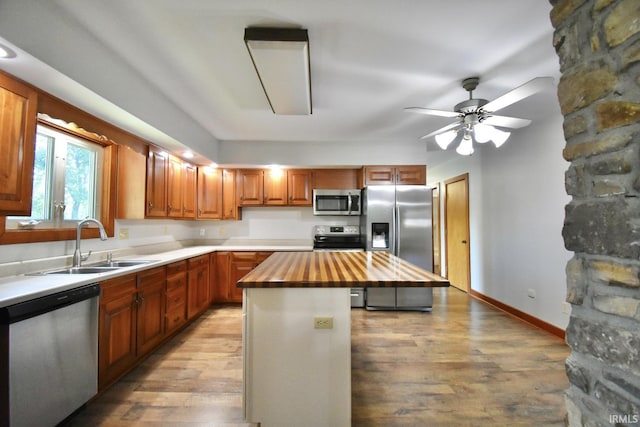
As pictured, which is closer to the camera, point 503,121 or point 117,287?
point 117,287

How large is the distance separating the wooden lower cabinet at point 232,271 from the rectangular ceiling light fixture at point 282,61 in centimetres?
221

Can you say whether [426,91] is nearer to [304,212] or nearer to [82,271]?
[304,212]

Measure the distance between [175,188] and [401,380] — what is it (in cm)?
330

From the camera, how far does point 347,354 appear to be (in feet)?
4.63

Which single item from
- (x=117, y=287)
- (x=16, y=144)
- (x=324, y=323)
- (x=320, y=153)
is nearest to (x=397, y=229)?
(x=320, y=153)

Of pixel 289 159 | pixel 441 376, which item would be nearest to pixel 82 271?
pixel 289 159

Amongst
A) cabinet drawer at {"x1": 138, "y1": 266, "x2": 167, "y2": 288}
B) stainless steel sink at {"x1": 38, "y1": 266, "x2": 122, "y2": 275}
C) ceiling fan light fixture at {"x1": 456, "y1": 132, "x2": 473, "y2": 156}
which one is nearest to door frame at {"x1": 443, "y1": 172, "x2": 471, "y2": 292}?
ceiling fan light fixture at {"x1": 456, "y1": 132, "x2": 473, "y2": 156}

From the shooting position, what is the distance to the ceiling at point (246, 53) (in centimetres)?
144

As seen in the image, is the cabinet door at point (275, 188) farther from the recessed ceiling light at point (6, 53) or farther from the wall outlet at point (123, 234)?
the recessed ceiling light at point (6, 53)

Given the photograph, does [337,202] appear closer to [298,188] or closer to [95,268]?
[298,188]

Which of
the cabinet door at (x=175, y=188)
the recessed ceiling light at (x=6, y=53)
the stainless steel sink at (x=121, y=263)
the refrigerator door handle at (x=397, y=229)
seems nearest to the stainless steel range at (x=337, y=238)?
the refrigerator door handle at (x=397, y=229)

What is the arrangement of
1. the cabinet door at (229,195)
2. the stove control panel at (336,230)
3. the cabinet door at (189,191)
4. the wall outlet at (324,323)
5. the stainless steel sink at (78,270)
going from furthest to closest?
the stove control panel at (336,230) < the cabinet door at (229,195) < the cabinet door at (189,191) < the stainless steel sink at (78,270) < the wall outlet at (324,323)

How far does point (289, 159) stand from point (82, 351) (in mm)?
3070

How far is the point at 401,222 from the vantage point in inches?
144
